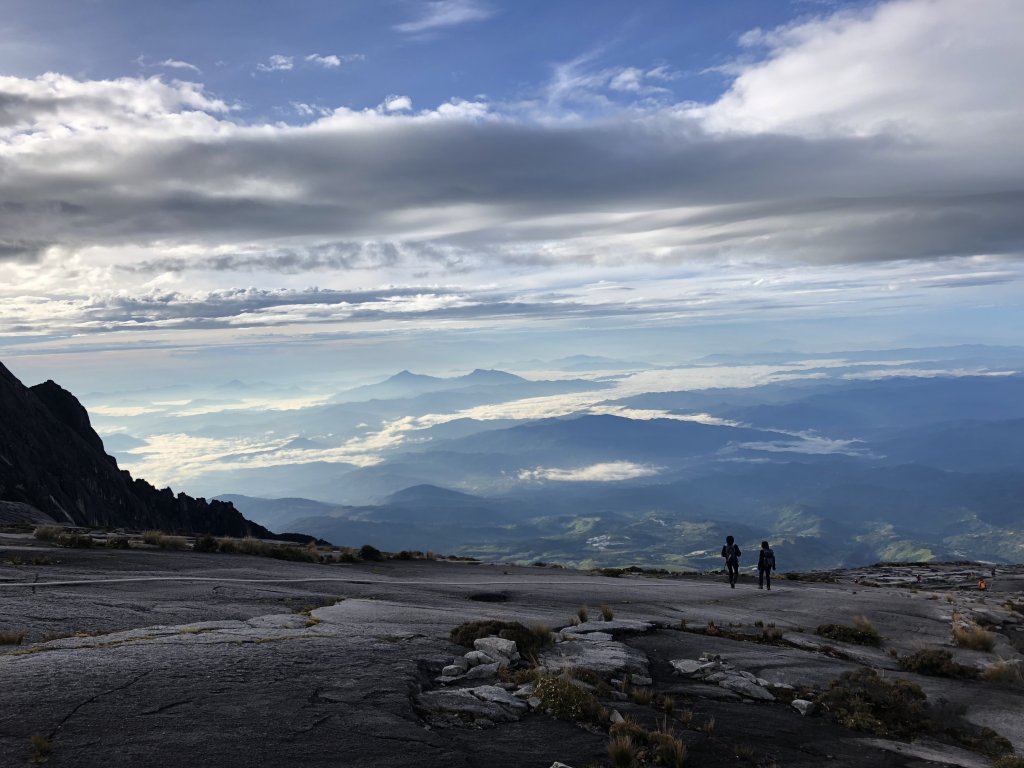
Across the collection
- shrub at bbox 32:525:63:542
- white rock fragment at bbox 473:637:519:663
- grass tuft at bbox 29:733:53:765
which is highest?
shrub at bbox 32:525:63:542

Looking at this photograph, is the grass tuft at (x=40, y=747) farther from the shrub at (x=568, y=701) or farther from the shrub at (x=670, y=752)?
the shrub at (x=670, y=752)

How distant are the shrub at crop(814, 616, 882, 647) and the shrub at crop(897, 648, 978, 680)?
9.91 ft

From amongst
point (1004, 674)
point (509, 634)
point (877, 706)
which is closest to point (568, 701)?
A: point (509, 634)

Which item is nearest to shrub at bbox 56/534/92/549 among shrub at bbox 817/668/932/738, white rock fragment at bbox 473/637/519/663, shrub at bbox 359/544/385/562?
shrub at bbox 359/544/385/562

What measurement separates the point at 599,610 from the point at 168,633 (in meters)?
12.8

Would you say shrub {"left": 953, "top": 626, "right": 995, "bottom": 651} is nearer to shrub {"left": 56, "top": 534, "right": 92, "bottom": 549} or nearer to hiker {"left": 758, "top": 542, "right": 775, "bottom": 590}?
hiker {"left": 758, "top": 542, "right": 775, "bottom": 590}

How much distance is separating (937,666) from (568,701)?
11.9 meters

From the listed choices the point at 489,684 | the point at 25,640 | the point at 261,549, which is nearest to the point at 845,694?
Answer: the point at 489,684

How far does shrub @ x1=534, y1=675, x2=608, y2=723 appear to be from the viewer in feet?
38.4

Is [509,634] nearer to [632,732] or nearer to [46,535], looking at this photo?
[632,732]

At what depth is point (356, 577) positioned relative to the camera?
26.8 m

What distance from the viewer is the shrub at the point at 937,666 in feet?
58.4

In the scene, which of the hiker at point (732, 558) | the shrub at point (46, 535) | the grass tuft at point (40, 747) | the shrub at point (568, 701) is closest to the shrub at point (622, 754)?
the shrub at point (568, 701)

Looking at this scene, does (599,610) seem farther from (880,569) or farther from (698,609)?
(880,569)
